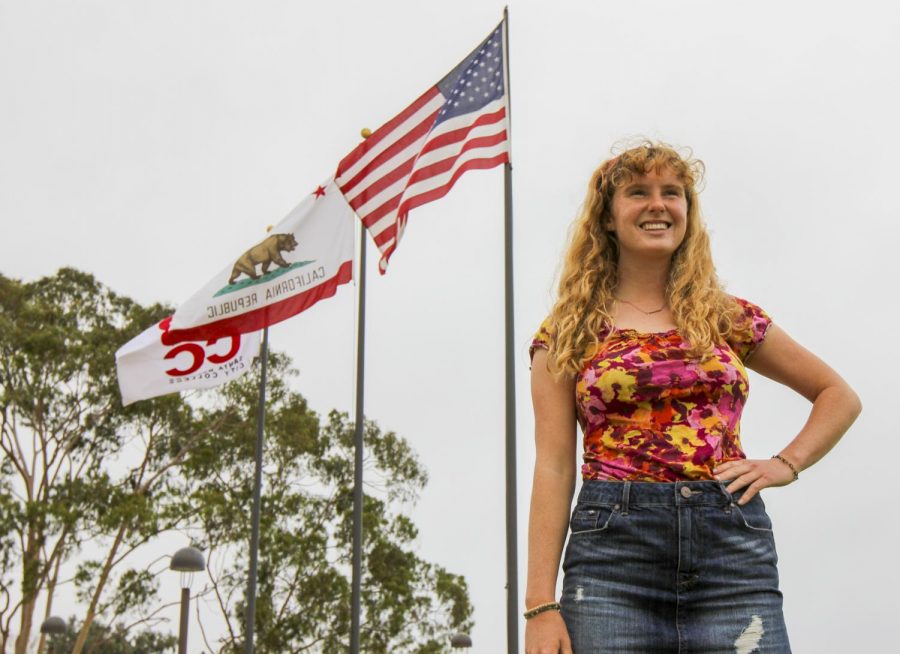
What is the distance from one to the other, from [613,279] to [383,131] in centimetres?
768

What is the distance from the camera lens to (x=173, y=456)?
24.5 meters

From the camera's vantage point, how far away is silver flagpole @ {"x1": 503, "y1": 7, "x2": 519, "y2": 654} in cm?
722

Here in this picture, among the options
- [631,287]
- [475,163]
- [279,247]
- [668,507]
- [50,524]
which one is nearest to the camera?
[668,507]

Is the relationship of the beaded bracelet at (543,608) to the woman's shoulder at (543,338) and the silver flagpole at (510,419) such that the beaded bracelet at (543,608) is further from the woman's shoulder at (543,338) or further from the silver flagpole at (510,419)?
the silver flagpole at (510,419)

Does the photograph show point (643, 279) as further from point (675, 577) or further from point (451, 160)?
point (451, 160)

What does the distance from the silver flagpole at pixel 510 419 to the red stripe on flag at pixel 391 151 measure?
0.90 m

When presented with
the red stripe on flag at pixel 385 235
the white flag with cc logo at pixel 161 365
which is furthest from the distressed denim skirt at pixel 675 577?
the white flag with cc logo at pixel 161 365

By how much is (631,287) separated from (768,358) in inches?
14.9

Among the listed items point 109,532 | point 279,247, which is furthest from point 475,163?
point 109,532

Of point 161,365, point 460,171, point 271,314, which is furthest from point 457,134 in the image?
point 161,365

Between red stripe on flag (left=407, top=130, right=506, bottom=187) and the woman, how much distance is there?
249 inches

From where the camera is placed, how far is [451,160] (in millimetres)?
9125

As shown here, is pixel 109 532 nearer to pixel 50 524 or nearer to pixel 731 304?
pixel 50 524

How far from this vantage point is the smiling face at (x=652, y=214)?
2.73 meters
